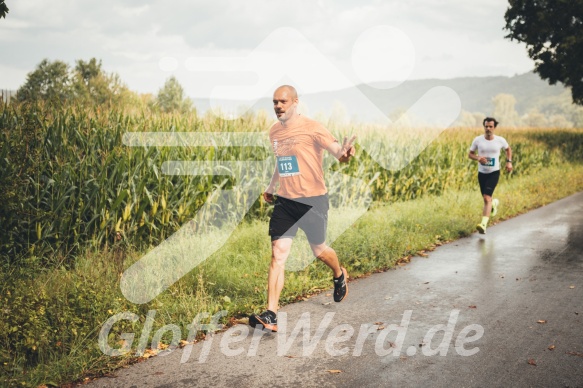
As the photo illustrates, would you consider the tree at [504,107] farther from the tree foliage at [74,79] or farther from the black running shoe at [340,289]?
the black running shoe at [340,289]

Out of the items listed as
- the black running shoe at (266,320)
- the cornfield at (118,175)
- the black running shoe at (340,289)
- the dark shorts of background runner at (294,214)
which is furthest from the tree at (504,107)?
the black running shoe at (266,320)

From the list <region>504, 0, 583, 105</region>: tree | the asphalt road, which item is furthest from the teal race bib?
<region>504, 0, 583, 105</region>: tree

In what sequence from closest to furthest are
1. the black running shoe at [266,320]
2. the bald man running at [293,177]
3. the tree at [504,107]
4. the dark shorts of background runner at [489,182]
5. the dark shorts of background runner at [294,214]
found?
the black running shoe at [266,320]
the bald man running at [293,177]
the dark shorts of background runner at [294,214]
the dark shorts of background runner at [489,182]
the tree at [504,107]

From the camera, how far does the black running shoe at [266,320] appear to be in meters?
4.74

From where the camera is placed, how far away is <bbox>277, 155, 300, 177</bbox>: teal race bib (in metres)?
5.04

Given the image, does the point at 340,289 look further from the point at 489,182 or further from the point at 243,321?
the point at 489,182

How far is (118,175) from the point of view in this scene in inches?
298

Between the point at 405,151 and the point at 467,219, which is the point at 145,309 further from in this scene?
the point at 405,151

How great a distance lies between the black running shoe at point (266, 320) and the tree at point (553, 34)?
31981mm

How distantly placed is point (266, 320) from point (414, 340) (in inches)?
53.9

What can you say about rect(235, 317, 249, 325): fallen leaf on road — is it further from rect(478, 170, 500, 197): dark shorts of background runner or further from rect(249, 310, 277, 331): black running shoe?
rect(478, 170, 500, 197): dark shorts of background runner

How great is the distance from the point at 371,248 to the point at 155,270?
11.0 feet

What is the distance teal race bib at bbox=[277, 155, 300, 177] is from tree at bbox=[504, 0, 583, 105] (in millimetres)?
31259

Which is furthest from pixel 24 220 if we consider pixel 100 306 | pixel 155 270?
pixel 100 306
